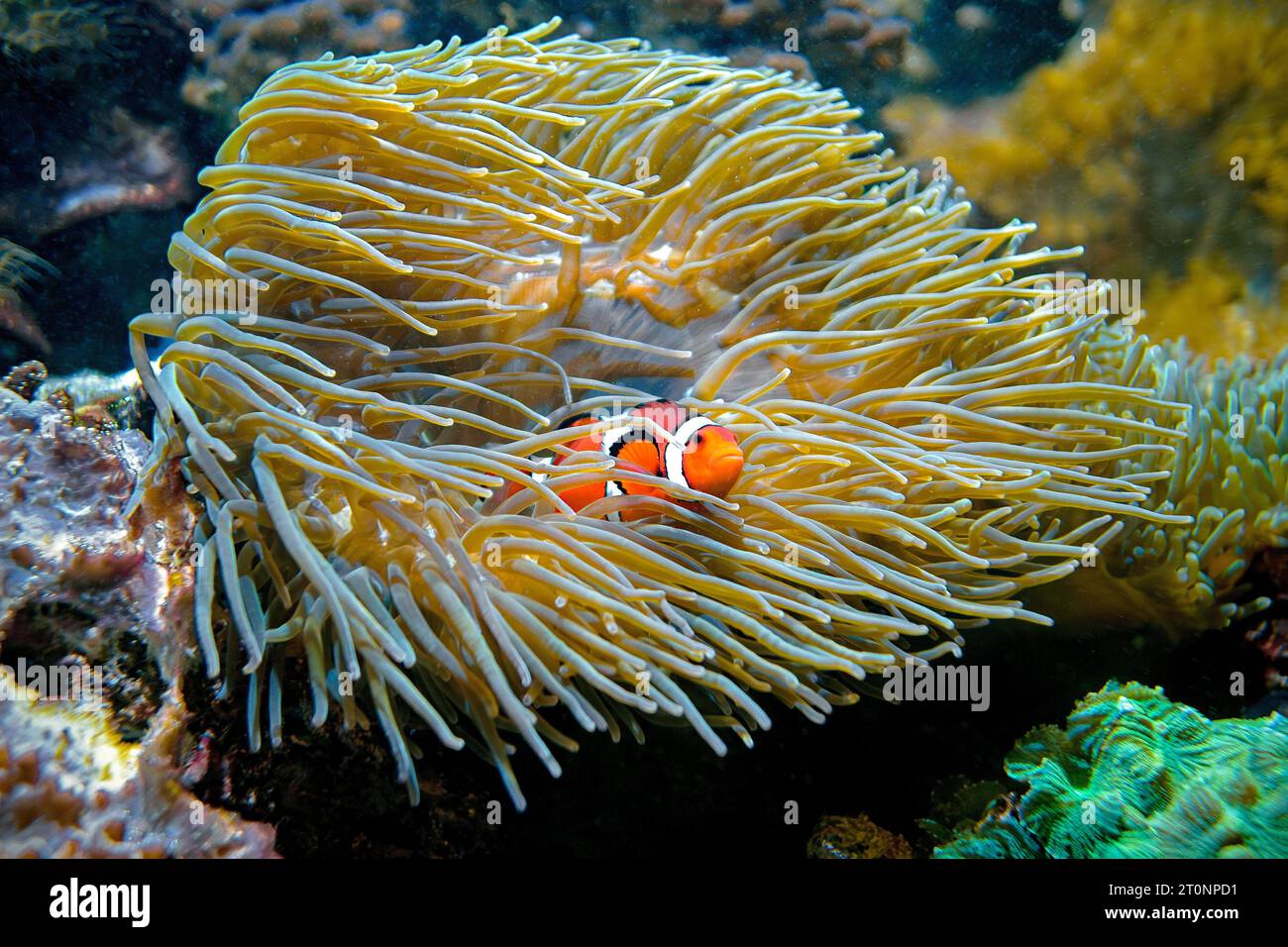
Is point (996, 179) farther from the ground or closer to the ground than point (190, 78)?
closer to the ground

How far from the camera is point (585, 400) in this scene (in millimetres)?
2025

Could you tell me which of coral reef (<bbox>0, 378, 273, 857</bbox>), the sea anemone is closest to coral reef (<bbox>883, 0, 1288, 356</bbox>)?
the sea anemone

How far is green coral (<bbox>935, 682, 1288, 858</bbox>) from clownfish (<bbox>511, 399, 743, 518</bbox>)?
0.98 metres

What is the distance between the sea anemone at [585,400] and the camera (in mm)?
1493

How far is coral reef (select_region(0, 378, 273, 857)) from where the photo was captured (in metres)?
1.23

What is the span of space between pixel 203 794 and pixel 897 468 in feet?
5.09

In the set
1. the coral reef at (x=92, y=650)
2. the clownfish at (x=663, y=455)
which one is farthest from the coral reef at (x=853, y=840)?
the coral reef at (x=92, y=650)

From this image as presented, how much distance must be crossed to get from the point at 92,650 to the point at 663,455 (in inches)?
44.4

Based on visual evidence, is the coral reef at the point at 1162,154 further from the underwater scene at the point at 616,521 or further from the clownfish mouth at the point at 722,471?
the clownfish mouth at the point at 722,471

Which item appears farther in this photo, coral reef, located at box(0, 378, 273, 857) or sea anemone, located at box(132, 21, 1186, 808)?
sea anemone, located at box(132, 21, 1186, 808)

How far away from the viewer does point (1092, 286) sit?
2254 millimetres

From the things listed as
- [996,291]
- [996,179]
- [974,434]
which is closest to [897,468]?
[974,434]

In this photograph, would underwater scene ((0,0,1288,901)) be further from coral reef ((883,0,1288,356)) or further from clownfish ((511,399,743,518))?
coral reef ((883,0,1288,356))

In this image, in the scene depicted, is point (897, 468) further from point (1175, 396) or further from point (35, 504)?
point (35, 504)
